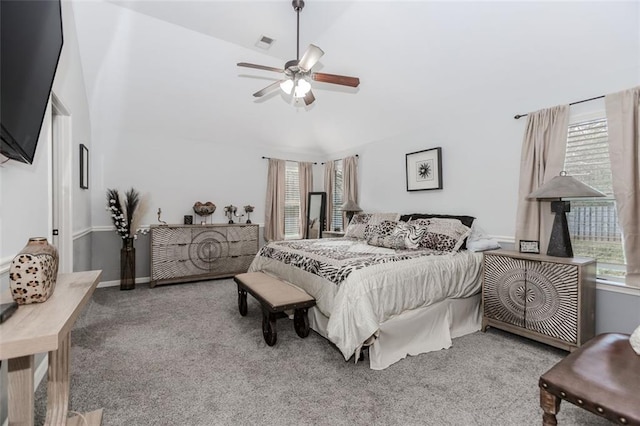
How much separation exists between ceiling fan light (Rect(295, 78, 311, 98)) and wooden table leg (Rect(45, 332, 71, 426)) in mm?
2222

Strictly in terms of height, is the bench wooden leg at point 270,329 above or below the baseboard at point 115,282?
above

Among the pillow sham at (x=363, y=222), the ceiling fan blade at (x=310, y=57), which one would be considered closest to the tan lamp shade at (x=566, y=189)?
the pillow sham at (x=363, y=222)

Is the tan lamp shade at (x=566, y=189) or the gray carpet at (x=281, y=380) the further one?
the tan lamp shade at (x=566, y=189)

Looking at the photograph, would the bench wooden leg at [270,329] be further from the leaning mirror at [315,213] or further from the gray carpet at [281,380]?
the leaning mirror at [315,213]

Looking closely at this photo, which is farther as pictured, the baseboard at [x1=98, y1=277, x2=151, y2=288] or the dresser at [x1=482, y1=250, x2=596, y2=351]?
the baseboard at [x1=98, y1=277, x2=151, y2=288]

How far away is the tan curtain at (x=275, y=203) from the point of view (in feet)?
18.2

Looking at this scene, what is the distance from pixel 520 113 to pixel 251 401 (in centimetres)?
348

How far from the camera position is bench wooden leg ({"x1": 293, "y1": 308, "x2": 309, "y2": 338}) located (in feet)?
8.64

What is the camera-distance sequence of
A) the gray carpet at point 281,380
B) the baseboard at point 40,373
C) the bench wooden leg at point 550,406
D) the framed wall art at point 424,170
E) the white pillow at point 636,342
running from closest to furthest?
the bench wooden leg at point 550,406
the white pillow at point 636,342
the gray carpet at point 281,380
the baseboard at point 40,373
the framed wall art at point 424,170

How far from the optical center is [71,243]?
287 cm

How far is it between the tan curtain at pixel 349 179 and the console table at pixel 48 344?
4.06 m

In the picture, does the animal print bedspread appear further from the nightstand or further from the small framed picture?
the nightstand

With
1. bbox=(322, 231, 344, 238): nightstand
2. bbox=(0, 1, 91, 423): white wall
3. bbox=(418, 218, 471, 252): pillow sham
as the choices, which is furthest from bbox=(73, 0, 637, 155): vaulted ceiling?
bbox=(322, 231, 344, 238): nightstand

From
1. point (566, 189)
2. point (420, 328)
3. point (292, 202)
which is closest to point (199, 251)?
point (292, 202)
